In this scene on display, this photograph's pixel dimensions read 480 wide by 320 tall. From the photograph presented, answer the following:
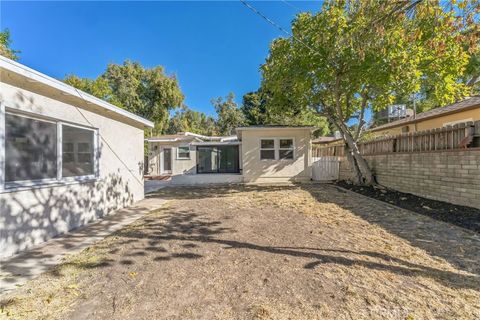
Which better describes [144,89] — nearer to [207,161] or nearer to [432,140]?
[207,161]

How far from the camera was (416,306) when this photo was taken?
2422mm

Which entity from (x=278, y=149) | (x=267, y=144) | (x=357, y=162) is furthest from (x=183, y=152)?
(x=357, y=162)

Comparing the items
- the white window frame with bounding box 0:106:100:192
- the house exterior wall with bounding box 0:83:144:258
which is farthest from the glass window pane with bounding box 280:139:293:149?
the white window frame with bounding box 0:106:100:192

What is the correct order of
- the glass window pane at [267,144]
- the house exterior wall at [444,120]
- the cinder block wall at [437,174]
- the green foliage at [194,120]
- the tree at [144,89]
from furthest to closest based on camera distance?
the green foliage at [194,120]
the tree at [144,89]
the glass window pane at [267,144]
the house exterior wall at [444,120]
the cinder block wall at [437,174]

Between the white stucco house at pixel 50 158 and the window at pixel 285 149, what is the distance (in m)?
8.66

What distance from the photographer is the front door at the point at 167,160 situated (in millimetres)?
19297

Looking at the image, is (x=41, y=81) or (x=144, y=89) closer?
(x=41, y=81)

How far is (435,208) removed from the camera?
6285 millimetres

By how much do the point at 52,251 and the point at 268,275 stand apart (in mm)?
3511

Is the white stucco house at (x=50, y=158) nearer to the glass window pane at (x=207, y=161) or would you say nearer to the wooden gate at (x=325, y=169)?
the glass window pane at (x=207, y=161)

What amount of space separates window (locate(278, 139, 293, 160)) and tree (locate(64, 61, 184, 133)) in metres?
16.5

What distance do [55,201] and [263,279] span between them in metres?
4.22

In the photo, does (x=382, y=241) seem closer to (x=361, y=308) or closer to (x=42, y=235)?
(x=361, y=308)

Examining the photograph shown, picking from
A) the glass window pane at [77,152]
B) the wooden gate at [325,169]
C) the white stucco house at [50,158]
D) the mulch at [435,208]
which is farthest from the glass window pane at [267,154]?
the glass window pane at [77,152]
